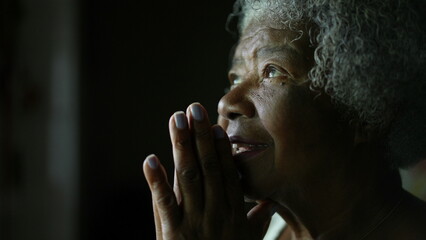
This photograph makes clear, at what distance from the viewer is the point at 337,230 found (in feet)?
3.86

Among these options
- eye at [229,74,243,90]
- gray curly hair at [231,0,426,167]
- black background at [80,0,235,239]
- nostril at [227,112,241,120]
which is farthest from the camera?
black background at [80,0,235,239]

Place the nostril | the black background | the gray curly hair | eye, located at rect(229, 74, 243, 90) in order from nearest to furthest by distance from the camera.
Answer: the gray curly hair, the nostril, eye, located at rect(229, 74, 243, 90), the black background

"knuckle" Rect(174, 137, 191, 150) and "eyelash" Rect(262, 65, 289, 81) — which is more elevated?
"eyelash" Rect(262, 65, 289, 81)

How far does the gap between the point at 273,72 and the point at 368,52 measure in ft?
0.69

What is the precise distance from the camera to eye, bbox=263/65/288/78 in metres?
1.12

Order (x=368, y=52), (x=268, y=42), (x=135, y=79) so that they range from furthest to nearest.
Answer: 1. (x=135, y=79)
2. (x=268, y=42)
3. (x=368, y=52)

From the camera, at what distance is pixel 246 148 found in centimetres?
113

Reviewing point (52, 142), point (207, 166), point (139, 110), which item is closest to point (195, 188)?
point (207, 166)

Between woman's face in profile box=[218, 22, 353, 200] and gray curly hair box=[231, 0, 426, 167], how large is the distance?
0.03 m

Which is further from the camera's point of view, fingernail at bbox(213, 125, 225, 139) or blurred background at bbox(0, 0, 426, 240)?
blurred background at bbox(0, 0, 426, 240)

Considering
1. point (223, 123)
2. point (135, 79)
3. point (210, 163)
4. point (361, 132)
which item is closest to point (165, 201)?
point (210, 163)

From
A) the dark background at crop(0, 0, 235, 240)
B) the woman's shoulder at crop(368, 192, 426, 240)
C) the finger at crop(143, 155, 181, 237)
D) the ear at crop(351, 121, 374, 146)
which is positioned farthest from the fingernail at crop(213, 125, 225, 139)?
the dark background at crop(0, 0, 235, 240)

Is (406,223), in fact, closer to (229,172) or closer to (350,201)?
(350,201)

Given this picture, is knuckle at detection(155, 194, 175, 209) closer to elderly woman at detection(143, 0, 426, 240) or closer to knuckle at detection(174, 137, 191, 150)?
elderly woman at detection(143, 0, 426, 240)
